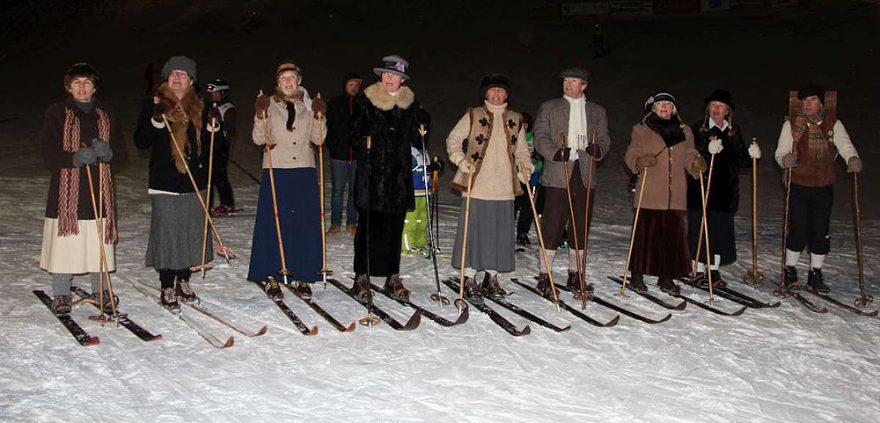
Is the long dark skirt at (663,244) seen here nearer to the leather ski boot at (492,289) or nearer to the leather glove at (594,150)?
the leather glove at (594,150)

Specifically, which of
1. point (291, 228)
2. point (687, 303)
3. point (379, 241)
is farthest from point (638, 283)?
point (291, 228)

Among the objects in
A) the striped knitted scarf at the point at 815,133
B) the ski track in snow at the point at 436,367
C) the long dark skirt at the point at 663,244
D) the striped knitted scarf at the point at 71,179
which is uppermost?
the striped knitted scarf at the point at 815,133

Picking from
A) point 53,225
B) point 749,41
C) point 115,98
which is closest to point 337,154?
point 53,225

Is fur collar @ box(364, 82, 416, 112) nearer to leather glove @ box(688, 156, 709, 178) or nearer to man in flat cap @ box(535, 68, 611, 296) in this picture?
man in flat cap @ box(535, 68, 611, 296)

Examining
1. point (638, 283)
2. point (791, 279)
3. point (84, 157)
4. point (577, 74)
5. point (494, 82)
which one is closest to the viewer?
point (84, 157)

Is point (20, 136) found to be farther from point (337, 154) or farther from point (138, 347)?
point (138, 347)

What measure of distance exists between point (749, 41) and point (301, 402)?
71.8 feet

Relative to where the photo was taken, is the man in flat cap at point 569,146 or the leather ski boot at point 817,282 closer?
the man in flat cap at point 569,146

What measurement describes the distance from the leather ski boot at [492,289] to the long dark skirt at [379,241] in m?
0.67

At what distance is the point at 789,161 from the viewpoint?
6152mm

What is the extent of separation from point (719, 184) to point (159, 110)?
13.2 feet

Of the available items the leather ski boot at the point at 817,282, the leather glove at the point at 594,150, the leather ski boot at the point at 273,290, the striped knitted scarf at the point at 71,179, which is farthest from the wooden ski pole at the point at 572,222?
the striped knitted scarf at the point at 71,179

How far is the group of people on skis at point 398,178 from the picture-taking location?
5.16 meters

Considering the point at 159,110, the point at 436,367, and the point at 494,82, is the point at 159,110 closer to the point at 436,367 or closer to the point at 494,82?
the point at 494,82
